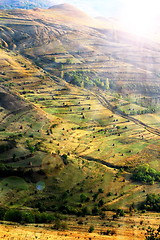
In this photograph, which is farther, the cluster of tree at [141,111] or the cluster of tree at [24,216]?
the cluster of tree at [141,111]

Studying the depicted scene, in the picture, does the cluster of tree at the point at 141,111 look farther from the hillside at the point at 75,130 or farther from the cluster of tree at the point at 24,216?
the cluster of tree at the point at 24,216

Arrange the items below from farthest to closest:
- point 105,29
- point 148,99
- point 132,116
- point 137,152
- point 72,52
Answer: point 105,29, point 72,52, point 148,99, point 132,116, point 137,152

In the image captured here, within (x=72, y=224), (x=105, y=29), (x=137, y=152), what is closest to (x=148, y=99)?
(x=137, y=152)

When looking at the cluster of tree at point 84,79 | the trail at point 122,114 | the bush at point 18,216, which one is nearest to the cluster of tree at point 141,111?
the trail at point 122,114

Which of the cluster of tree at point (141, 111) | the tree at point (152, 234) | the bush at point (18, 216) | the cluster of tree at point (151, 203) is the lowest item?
the cluster of tree at point (141, 111)

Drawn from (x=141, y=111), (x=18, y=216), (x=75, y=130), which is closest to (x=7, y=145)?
(x=18, y=216)

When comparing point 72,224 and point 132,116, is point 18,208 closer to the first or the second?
point 72,224
